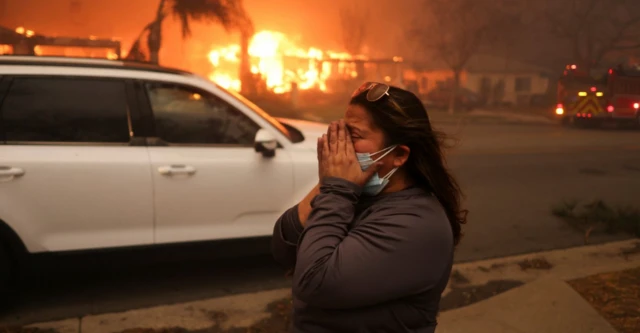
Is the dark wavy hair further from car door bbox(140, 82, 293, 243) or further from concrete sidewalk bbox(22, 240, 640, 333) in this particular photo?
car door bbox(140, 82, 293, 243)

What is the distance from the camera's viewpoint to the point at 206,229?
472 cm

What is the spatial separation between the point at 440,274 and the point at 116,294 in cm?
378

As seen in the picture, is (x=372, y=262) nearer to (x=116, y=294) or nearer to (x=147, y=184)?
(x=147, y=184)

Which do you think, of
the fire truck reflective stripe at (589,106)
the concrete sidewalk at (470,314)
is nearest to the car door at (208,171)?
the concrete sidewalk at (470,314)

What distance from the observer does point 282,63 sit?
4325 cm

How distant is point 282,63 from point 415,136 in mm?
42205

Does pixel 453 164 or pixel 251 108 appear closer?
pixel 251 108

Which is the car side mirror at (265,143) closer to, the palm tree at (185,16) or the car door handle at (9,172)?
the car door handle at (9,172)

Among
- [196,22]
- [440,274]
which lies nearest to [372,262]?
[440,274]

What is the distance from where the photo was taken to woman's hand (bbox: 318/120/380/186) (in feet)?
5.40

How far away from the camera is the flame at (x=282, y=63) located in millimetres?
36909

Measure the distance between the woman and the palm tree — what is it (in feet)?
68.9

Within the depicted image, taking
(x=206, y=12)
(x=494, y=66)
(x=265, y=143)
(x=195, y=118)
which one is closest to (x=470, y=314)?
(x=265, y=143)

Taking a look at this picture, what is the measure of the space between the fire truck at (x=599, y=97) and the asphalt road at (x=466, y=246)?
3.95 meters
